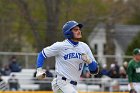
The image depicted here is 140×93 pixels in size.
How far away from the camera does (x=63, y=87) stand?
10273 mm

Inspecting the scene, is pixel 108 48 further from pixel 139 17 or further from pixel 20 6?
pixel 20 6

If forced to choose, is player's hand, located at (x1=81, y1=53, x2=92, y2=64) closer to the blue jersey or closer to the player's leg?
the blue jersey

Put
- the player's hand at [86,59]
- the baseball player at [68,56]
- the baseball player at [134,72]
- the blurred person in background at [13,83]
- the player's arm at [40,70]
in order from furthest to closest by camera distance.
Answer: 1. the blurred person in background at [13,83]
2. the baseball player at [134,72]
3. the baseball player at [68,56]
4. the player's hand at [86,59]
5. the player's arm at [40,70]

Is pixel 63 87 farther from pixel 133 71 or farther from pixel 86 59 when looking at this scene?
pixel 133 71

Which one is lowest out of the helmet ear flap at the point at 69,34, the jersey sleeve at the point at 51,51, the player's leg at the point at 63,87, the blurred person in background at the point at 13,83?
the blurred person in background at the point at 13,83

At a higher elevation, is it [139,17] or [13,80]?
[139,17]

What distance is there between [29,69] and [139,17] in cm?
3076

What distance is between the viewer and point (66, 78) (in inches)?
404

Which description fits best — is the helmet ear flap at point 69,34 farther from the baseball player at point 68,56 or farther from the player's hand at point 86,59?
the player's hand at point 86,59

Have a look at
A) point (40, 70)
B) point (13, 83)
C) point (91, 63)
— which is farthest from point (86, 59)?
point (13, 83)

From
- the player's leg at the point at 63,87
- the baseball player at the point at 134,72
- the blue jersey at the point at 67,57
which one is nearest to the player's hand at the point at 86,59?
the blue jersey at the point at 67,57

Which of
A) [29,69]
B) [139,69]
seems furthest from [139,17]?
[139,69]

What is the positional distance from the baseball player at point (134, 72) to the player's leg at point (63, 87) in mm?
5479

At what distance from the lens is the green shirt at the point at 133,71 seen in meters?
15.6
